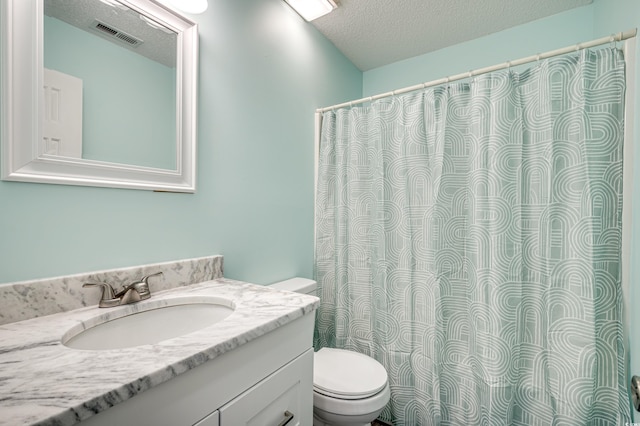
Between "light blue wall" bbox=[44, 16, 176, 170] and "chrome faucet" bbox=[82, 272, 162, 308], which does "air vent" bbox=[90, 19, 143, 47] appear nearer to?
"light blue wall" bbox=[44, 16, 176, 170]

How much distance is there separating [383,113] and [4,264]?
1.69 meters

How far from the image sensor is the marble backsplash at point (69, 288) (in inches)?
29.1

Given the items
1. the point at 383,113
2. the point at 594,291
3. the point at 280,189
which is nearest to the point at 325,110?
the point at 383,113

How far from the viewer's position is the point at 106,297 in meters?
0.87

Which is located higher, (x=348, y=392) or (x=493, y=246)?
(x=493, y=246)

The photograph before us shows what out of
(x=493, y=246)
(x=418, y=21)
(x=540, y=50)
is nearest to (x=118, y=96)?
(x=493, y=246)

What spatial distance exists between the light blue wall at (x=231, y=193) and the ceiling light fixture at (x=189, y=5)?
7 centimetres

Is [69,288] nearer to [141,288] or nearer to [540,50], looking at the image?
[141,288]

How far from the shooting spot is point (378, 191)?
64.9 inches

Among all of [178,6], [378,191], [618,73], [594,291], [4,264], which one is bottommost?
[594,291]

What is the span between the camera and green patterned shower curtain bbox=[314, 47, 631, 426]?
1.10 meters

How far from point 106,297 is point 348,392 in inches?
38.6

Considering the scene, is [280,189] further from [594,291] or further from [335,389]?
[594,291]

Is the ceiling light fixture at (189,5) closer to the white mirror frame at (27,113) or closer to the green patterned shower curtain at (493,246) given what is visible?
the white mirror frame at (27,113)
